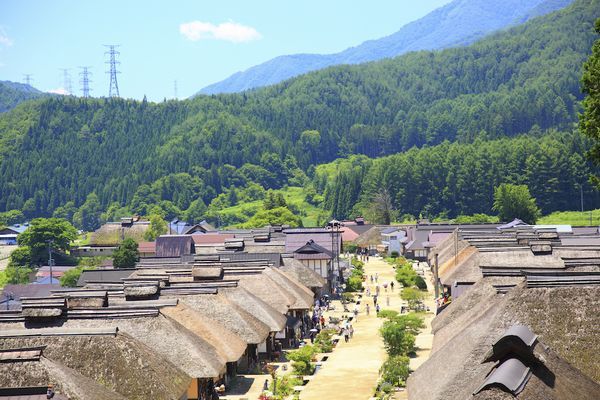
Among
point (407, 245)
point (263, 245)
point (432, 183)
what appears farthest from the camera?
point (432, 183)

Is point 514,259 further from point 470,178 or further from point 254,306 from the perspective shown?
point 470,178

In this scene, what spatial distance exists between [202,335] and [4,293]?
30468 millimetres

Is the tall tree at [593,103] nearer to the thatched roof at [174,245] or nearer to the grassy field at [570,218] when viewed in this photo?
the thatched roof at [174,245]

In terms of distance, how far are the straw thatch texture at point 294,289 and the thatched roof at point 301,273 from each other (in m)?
3.76

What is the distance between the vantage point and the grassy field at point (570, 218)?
106 meters

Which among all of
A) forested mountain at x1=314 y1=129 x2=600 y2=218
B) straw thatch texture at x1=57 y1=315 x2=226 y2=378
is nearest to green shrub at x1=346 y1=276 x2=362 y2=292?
straw thatch texture at x1=57 y1=315 x2=226 y2=378

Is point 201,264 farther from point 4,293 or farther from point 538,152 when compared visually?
point 538,152

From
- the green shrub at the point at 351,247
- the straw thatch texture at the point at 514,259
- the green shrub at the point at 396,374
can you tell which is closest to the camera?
the green shrub at the point at 396,374

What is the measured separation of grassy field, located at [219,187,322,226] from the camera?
159125 mm

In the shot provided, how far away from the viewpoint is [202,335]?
1153 inches

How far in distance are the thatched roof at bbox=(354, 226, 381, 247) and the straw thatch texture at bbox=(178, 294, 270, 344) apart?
7254cm

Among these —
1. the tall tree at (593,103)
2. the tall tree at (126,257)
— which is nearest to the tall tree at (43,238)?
the tall tree at (126,257)

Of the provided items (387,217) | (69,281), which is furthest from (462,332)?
(387,217)

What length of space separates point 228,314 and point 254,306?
3.43 m
